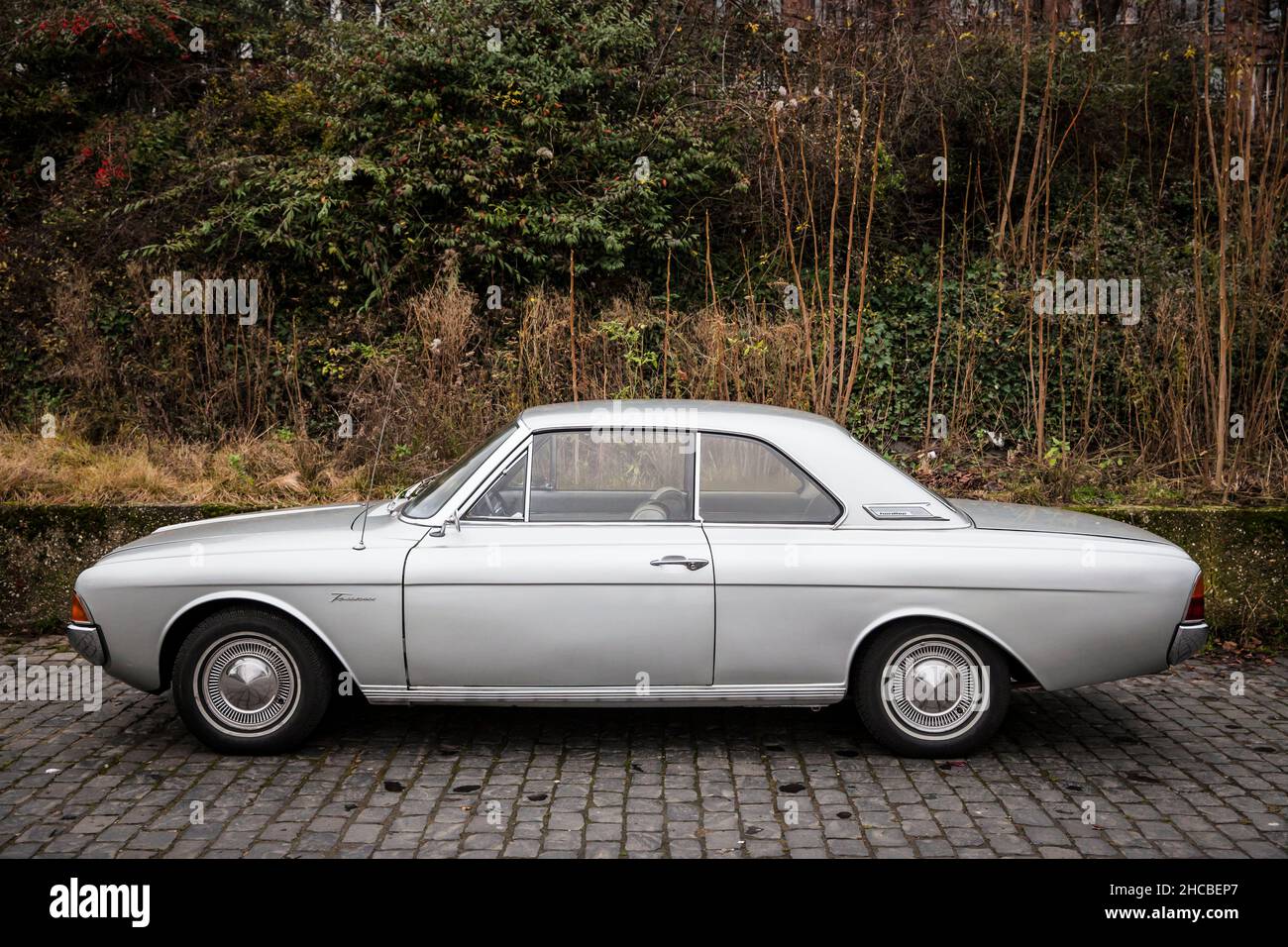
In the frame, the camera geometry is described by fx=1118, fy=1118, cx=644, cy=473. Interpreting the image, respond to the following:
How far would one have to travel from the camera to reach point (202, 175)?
1247cm

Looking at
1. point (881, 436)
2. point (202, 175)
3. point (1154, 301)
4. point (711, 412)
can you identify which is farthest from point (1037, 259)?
point (202, 175)

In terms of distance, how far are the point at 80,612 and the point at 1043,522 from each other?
4413 mm

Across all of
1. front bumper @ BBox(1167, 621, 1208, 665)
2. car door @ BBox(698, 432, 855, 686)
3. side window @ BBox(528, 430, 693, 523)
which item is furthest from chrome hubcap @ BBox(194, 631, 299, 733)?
front bumper @ BBox(1167, 621, 1208, 665)

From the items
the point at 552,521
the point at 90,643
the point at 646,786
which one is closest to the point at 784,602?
the point at 646,786

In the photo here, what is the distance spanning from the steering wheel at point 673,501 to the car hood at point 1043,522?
134 cm

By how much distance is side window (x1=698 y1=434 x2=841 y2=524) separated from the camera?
4.99m

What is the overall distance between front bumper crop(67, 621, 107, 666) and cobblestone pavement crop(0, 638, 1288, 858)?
462 mm

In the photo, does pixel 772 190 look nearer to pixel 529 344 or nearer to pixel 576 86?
pixel 576 86

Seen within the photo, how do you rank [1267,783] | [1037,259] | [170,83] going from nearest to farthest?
[1267,783] < [1037,259] < [170,83]

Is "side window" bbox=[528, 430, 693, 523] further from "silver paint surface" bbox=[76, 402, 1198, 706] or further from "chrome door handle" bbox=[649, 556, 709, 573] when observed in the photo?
"chrome door handle" bbox=[649, 556, 709, 573]

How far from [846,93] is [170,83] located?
9243mm

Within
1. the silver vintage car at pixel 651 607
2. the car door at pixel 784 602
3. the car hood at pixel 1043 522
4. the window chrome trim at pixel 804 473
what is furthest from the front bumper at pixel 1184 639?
the window chrome trim at pixel 804 473

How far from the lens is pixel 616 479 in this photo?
5.49 meters

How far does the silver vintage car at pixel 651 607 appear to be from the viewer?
4734 mm
